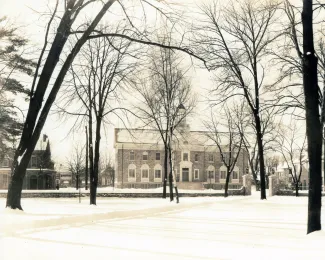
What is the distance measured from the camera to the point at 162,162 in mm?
71438

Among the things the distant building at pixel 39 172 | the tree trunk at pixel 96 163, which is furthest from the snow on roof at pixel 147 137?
the tree trunk at pixel 96 163

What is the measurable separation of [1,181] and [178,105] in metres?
38.7

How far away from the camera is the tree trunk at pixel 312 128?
1098 centimetres

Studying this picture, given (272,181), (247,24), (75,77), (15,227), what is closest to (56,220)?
(15,227)

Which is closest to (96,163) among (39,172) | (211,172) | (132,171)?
(39,172)

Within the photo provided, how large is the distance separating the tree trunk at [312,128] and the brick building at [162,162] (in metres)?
56.1

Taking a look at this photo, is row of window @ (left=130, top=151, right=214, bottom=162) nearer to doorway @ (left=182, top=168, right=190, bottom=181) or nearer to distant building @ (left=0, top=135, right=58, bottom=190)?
doorway @ (left=182, top=168, right=190, bottom=181)

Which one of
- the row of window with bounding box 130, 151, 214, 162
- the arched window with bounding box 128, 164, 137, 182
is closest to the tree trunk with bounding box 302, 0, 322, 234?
the arched window with bounding box 128, 164, 137, 182

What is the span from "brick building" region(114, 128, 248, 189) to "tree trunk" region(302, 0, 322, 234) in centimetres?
5606

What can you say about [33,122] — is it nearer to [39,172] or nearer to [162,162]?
[39,172]

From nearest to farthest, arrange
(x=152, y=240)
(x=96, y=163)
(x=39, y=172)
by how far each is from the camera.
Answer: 1. (x=152, y=240)
2. (x=96, y=163)
3. (x=39, y=172)

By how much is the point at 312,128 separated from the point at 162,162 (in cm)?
6064

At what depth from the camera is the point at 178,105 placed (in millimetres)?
32438

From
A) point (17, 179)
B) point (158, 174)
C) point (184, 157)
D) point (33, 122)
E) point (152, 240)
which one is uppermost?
point (184, 157)
